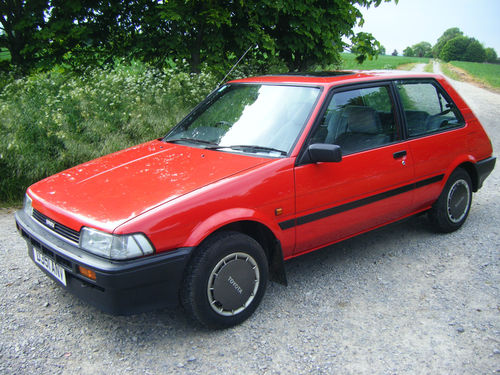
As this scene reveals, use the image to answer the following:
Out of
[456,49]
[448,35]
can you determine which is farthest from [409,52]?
[456,49]

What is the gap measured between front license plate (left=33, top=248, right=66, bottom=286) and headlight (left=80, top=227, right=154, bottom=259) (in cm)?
39

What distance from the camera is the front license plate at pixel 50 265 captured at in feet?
9.51

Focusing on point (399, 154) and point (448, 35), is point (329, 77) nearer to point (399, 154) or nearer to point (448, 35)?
point (399, 154)

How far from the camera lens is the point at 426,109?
14.5ft

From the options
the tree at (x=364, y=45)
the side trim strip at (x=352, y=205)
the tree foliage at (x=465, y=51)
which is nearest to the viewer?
the side trim strip at (x=352, y=205)

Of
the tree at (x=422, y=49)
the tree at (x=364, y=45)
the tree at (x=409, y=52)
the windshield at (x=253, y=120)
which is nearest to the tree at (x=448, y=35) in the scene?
the tree at (x=422, y=49)

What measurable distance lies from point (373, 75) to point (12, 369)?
3535 mm

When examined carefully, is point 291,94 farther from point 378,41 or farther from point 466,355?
point 378,41

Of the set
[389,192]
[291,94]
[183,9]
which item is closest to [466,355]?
[389,192]

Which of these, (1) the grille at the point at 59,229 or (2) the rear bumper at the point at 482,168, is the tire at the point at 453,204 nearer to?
(2) the rear bumper at the point at 482,168

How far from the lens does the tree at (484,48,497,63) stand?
92.1 metres

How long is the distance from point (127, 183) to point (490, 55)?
108781 millimetres

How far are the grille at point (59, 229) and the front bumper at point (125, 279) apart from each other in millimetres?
44

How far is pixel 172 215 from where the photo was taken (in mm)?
2691
